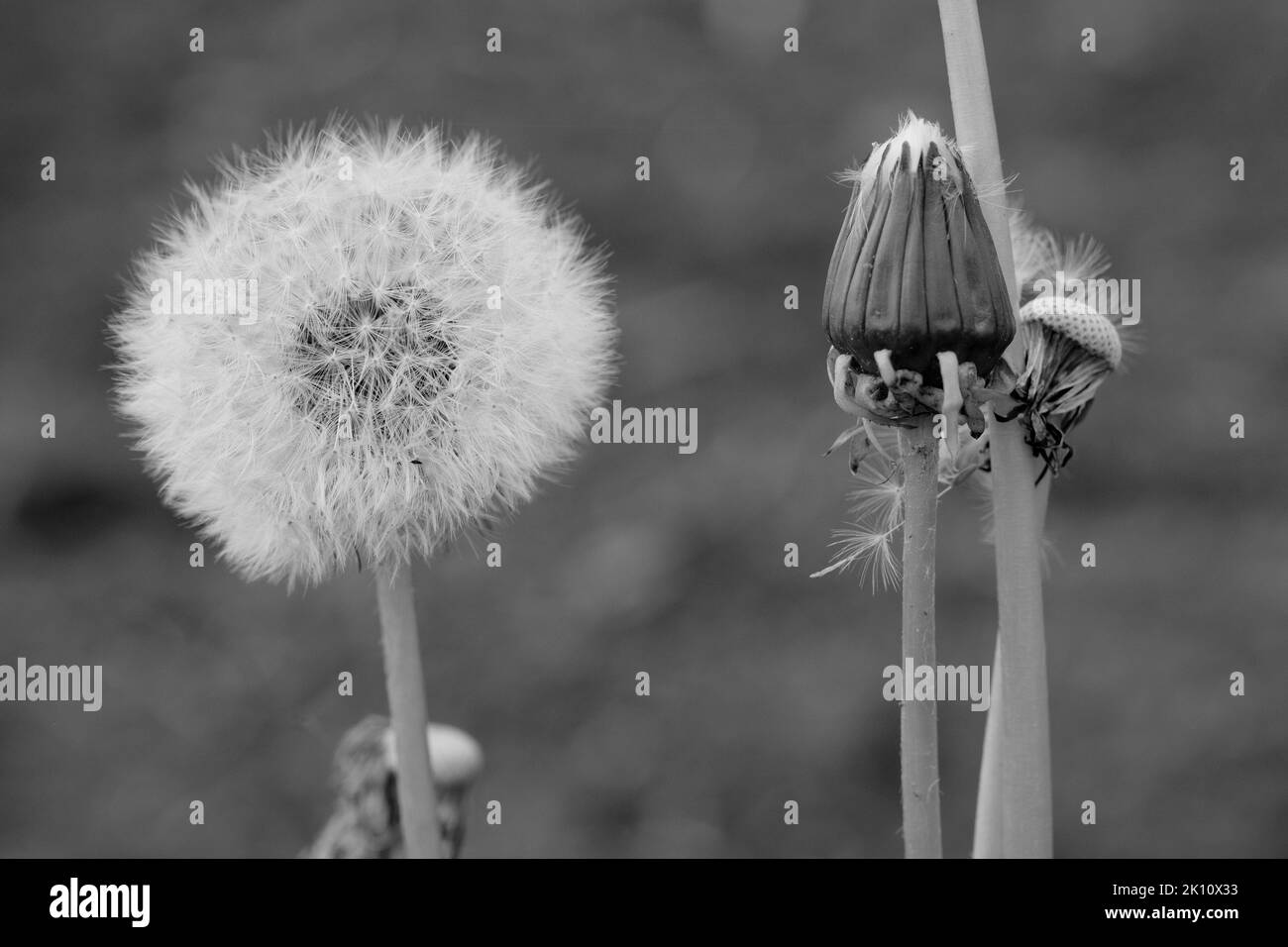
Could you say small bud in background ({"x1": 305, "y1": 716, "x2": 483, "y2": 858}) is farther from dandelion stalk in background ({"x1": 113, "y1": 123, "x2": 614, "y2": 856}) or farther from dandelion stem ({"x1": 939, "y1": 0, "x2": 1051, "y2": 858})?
dandelion stem ({"x1": 939, "y1": 0, "x2": 1051, "y2": 858})

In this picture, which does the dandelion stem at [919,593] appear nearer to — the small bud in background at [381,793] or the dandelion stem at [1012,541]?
the dandelion stem at [1012,541]

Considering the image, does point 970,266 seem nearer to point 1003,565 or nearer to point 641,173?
point 1003,565

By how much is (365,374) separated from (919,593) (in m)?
0.30

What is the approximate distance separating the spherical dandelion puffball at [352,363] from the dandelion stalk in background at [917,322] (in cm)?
21

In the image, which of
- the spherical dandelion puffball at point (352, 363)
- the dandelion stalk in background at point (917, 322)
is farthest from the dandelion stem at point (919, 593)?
the spherical dandelion puffball at point (352, 363)

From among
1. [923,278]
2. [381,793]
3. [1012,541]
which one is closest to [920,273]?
[923,278]

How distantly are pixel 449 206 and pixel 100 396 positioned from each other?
1383 mm

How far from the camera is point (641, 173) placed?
1.54 metres

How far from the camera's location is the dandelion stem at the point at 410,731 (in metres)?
0.65

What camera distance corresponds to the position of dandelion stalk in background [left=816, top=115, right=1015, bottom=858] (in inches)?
20.1

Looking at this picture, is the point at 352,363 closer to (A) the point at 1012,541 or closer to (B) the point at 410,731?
(B) the point at 410,731

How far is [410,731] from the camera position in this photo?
652mm

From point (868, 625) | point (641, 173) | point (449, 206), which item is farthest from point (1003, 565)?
point (868, 625)

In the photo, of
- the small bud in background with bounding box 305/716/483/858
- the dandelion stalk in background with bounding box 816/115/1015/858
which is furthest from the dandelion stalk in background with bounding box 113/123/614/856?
the dandelion stalk in background with bounding box 816/115/1015/858
